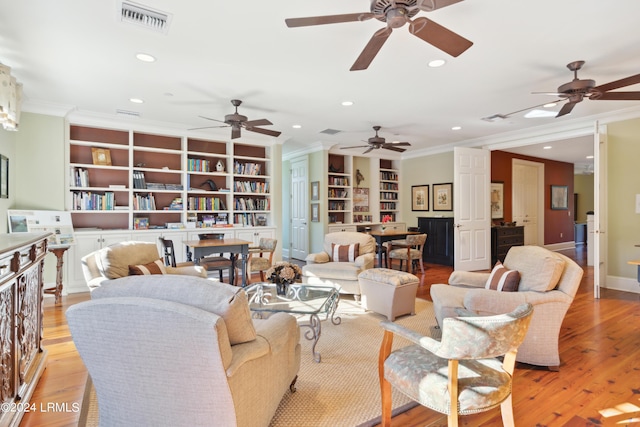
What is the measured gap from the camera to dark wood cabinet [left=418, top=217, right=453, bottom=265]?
7.48 m

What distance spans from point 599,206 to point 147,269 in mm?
6123

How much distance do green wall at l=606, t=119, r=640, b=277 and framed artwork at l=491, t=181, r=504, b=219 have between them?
270 centimetres

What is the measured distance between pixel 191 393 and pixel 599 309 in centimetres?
488

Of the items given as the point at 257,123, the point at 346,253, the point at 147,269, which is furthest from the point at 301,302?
the point at 257,123

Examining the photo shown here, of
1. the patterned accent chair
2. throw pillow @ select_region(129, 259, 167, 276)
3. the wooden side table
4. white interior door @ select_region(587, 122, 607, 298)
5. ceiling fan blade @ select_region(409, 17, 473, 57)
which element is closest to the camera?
the patterned accent chair

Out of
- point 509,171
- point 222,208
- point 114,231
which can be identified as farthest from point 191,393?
point 509,171

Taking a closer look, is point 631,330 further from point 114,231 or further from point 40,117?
point 40,117

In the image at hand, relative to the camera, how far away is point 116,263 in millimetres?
3158

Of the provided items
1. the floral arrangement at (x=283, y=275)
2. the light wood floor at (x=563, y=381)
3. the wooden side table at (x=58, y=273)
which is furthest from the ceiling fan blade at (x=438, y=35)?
the wooden side table at (x=58, y=273)

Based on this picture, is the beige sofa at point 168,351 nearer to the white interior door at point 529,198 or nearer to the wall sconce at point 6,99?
the wall sconce at point 6,99

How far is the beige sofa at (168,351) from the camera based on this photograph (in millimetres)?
1359

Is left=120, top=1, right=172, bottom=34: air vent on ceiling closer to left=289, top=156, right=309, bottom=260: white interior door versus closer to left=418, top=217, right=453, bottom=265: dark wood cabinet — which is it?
left=289, top=156, right=309, bottom=260: white interior door

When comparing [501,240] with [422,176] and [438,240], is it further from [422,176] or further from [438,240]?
[422,176]

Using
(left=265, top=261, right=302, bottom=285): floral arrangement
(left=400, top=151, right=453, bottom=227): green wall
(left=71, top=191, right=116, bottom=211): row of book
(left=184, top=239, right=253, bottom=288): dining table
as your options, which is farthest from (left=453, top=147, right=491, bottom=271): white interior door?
(left=71, top=191, right=116, bottom=211): row of book
